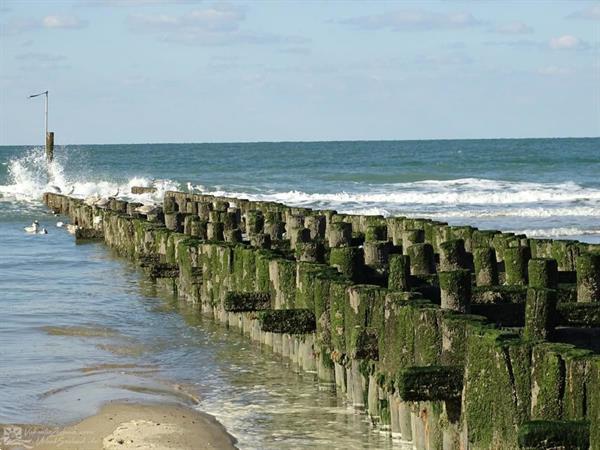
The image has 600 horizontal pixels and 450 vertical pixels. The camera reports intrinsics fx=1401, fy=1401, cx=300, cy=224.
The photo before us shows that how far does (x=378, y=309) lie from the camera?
9.70m

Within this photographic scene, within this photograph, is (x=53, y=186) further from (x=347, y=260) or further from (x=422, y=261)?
(x=347, y=260)

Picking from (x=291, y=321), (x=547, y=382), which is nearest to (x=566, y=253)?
(x=291, y=321)

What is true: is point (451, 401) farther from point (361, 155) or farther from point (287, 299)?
point (361, 155)

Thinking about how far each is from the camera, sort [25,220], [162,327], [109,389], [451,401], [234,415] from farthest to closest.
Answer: [25,220] → [162,327] → [109,389] → [234,415] → [451,401]

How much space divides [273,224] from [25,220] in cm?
2081

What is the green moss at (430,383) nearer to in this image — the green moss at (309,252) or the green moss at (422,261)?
the green moss at (422,261)

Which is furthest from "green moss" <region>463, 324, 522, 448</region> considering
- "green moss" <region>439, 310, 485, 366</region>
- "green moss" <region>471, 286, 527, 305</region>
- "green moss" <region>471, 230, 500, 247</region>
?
"green moss" <region>471, 230, 500, 247</region>

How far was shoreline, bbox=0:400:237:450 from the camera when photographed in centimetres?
1012

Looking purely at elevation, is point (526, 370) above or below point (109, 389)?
above

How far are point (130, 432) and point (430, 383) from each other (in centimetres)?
322

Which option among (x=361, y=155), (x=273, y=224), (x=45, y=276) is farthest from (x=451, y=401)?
(x=361, y=155)

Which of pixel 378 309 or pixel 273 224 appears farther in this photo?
pixel 273 224

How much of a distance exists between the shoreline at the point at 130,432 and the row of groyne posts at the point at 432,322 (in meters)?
1.00

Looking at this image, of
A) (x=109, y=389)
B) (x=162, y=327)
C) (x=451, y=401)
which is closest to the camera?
(x=451, y=401)
